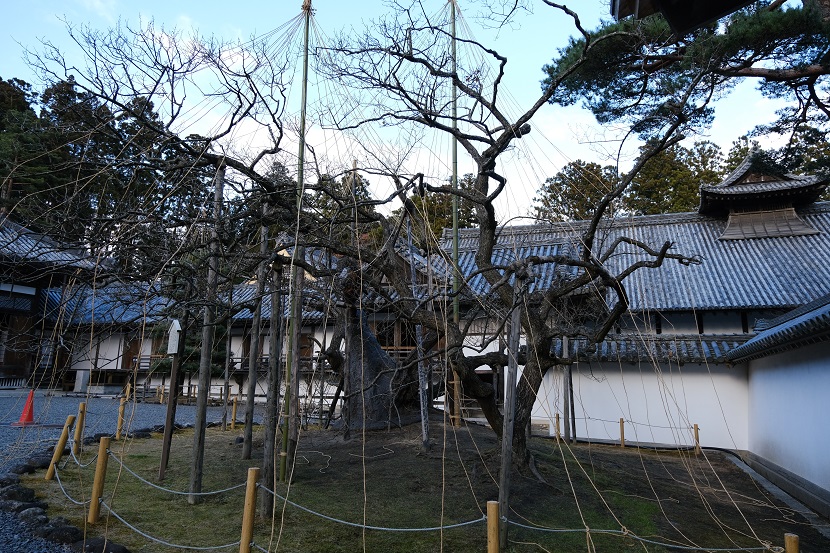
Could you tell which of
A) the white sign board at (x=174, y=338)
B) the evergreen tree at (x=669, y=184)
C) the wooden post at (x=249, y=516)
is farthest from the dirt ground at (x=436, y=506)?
the evergreen tree at (x=669, y=184)

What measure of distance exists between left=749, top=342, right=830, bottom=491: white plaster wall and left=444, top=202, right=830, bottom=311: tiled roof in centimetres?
314

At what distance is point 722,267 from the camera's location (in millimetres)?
17078

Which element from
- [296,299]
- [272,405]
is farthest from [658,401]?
[272,405]

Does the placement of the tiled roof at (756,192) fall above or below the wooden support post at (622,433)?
above

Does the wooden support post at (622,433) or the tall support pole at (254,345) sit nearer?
the tall support pole at (254,345)

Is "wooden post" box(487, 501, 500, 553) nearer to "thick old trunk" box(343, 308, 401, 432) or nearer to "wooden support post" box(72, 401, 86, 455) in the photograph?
"wooden support post" box(72, 401, 86, 455)

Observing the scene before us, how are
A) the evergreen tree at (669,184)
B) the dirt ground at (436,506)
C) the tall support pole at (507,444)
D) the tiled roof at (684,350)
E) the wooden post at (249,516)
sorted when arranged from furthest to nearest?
the evergreen tree at (669,184) → the tiled roof at (684,350) → the dirt ground at (436,506) → the tall support pole at (507,444) → the wooden post at (249,516)

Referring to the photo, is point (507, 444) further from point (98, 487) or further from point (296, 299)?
point (98, 487)

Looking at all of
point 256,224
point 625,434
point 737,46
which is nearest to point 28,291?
point 256,224

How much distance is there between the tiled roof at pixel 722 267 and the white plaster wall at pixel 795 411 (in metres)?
3.14

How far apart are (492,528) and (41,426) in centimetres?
972

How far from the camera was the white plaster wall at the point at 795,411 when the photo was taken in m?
7.86

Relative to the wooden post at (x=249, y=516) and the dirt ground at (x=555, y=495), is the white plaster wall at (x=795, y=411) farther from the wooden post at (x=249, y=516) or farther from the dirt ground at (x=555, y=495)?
the wooden post at (x=249, y=516)

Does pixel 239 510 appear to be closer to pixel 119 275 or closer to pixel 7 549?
pixel 7 549
